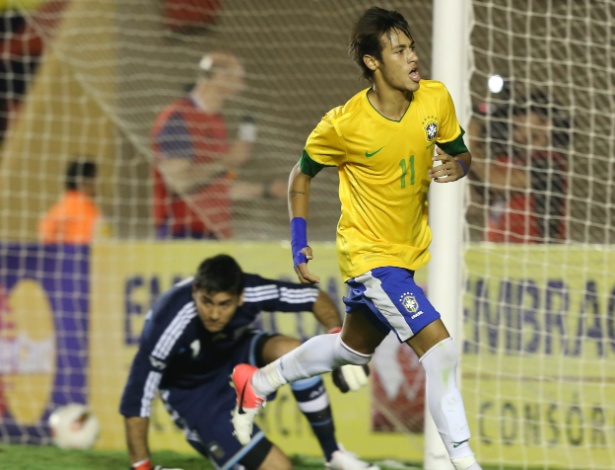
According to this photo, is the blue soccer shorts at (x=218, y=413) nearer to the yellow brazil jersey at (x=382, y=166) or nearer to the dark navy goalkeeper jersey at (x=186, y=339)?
the dark navy goalkeeper jersey at (x=186, y=339)

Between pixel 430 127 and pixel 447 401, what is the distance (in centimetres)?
100

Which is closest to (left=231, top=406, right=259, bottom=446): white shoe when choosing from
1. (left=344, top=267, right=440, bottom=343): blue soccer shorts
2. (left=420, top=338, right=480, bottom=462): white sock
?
(left=344, top=267, right=440, bottom=343): blue soccer shorts

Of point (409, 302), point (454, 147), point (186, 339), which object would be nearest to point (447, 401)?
point (409, 302)

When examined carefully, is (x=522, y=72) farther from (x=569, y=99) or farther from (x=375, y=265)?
(x=375, y=265)

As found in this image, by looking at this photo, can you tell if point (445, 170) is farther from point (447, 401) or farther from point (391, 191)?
point (447, 401)

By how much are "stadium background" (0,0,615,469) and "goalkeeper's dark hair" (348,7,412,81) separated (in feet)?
3.58

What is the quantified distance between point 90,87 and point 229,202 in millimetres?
1200

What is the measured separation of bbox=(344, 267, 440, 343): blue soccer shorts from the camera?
4.15 meters

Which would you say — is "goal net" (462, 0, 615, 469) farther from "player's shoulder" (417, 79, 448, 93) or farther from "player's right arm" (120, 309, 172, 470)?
"player's right arm" (120, 309, 172, 470)

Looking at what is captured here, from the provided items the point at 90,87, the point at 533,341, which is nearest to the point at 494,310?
the point at 533,341

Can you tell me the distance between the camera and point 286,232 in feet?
25.7

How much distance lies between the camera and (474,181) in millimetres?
6363

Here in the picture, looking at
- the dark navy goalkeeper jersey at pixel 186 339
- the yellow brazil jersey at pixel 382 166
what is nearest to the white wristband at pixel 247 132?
the dark navy goalkeeper jersey at pixel 186 339

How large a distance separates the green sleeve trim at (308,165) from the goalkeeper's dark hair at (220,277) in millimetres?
773
